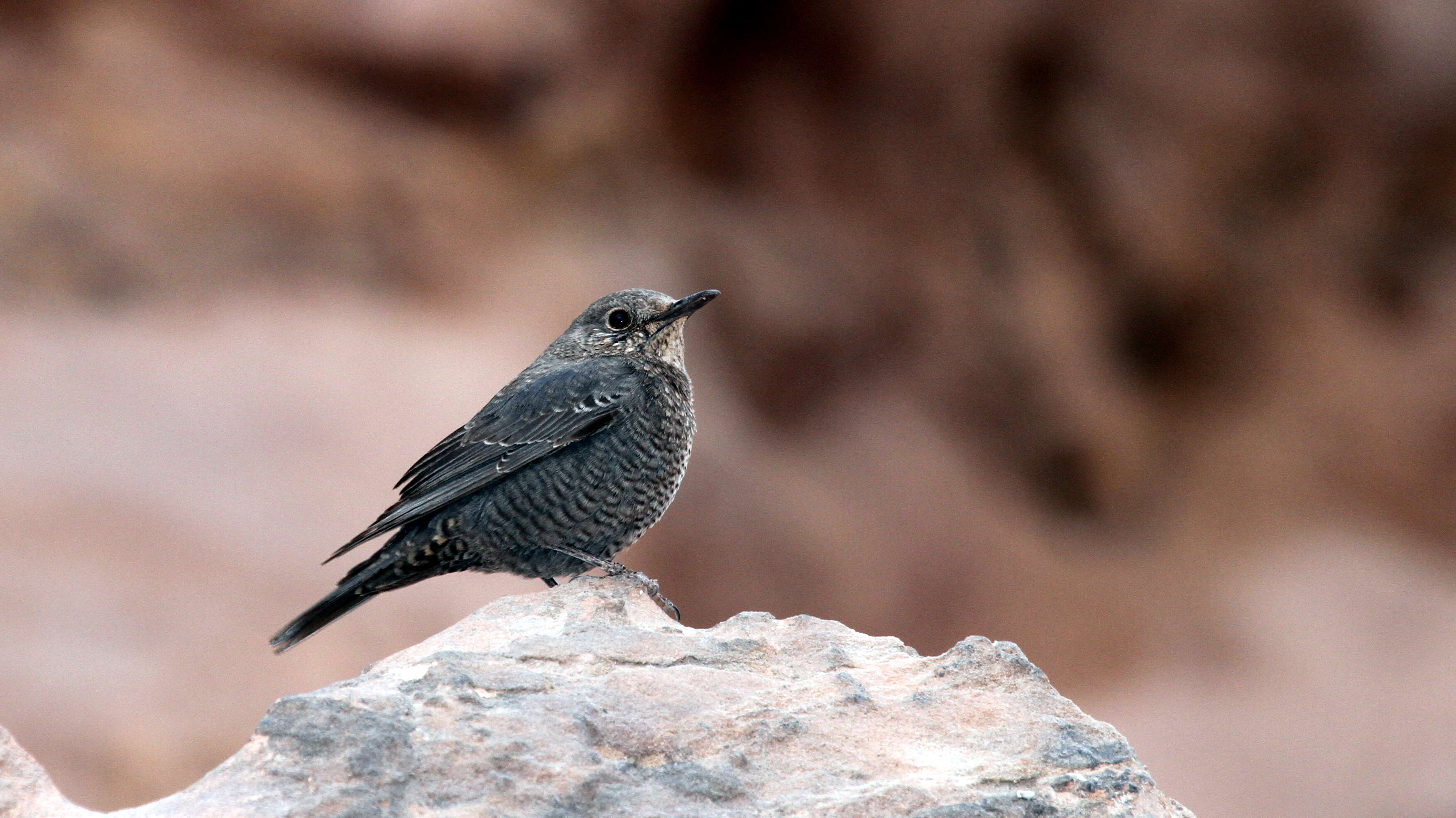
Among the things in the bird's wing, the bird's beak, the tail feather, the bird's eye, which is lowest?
the tail feather

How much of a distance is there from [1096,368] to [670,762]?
349 inches

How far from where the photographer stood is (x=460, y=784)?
2707 millimetres

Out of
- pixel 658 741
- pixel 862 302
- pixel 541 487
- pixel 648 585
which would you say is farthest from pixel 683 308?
pixel 862 302

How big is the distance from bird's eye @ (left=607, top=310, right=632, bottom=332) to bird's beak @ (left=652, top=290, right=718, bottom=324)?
0.12 m

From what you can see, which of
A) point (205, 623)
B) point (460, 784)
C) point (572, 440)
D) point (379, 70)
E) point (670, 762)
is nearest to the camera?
point (460, 784)

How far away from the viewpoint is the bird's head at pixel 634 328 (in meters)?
4.88

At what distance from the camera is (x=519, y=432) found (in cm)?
454

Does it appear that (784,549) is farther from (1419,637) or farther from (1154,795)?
(1154,795)

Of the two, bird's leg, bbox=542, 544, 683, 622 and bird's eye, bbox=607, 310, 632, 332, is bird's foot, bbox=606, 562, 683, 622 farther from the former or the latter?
bird's eye, bbox=607, 310, 632, 332

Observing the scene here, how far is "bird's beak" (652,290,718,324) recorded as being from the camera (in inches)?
185

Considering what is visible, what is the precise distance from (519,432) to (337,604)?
928 mm

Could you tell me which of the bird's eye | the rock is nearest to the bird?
the bird's eye

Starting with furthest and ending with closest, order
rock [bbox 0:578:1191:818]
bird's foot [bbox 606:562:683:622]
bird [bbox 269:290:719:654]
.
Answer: bird [bbox 269:290:719:654] < bird's foot [bbox 606:562:683:622] < rock [bbox 0:578:1191:818]

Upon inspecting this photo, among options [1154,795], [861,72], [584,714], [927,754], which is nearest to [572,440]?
[584,714]
